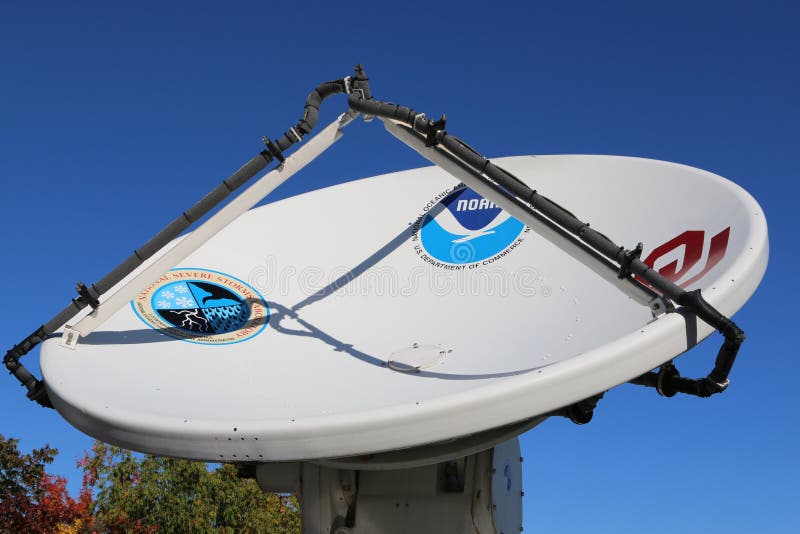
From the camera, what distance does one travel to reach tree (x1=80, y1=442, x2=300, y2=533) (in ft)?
77.9

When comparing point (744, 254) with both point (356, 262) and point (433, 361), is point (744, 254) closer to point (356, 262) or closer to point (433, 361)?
point (433, 361)

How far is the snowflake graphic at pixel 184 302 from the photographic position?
10273 millimetres

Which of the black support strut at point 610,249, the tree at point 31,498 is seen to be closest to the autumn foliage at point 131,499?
the tree at point 31,498

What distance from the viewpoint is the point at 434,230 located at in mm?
11391

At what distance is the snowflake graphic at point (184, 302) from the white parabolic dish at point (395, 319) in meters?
0.02

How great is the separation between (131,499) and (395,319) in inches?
663

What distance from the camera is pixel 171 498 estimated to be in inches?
944

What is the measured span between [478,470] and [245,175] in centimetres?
384

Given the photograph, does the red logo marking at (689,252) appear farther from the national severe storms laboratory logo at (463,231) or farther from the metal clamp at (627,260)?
the national severe storms laboratory logo at (463,231)

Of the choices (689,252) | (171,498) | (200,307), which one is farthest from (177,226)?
(171,498)

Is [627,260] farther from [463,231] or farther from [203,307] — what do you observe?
[203,307]

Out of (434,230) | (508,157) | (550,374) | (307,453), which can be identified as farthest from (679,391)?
(508,157)

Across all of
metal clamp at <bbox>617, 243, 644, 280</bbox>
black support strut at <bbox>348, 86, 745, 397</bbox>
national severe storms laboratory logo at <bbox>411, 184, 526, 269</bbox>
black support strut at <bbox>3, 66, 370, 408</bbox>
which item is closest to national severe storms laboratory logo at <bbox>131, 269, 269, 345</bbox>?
black support strut at <bbox>3, 66, 370, 408</bbox>

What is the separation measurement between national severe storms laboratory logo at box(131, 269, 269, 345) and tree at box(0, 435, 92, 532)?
52.7 ft
